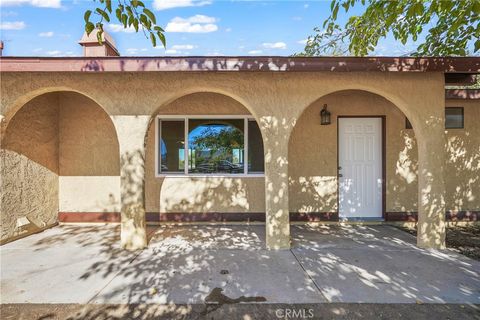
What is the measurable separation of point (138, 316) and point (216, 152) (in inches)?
172

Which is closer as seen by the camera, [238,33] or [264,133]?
[264,133]

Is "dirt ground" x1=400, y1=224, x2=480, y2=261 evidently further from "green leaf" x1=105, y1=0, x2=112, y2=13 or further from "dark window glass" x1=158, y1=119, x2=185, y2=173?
"green leaf" x1=105, y1=0, x2=112, y2=13

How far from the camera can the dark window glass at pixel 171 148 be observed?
22.6ft

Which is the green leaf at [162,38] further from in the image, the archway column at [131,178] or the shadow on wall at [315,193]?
the shadow on wall at [315,193]

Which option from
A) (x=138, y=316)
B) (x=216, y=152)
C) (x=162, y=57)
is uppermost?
(x=162, y=57)

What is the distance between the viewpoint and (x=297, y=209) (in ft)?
22.5

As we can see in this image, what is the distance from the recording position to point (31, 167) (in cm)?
587

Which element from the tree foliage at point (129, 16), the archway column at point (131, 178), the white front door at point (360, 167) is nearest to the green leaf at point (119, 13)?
the tree foliage at point (129, 16)

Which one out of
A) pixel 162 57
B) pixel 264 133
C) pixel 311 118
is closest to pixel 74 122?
pixel 162 57

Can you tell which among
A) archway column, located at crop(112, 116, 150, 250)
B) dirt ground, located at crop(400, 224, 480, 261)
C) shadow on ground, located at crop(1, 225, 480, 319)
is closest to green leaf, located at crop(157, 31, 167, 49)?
archway column, located at crop(112, 116, 150, 250)

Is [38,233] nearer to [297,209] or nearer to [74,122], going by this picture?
[74,122]

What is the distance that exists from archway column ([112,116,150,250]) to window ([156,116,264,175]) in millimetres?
1759

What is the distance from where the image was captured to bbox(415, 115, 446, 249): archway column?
200 inches

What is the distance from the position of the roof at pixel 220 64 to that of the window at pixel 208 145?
2162 millimetres
